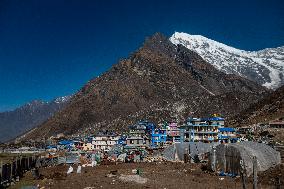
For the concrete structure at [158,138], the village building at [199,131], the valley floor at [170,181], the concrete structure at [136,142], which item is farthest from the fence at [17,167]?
the village building at [199,131]

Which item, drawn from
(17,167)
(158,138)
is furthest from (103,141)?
(17,167)

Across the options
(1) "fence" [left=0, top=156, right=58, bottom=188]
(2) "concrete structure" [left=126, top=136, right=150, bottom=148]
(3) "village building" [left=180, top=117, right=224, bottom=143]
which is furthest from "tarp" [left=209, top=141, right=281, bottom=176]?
(3) "village building" [left=180, top=117, right=224, bottom=143]

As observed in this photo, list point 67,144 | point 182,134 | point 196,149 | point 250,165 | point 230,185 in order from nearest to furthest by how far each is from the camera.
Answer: point 230,185
point 250,165
point 196,149
point 182,134
point 67,144

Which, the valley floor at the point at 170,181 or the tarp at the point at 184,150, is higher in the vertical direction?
the tarp at the point at 184,150

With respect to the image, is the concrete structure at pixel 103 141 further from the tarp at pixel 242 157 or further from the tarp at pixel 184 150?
the tarp at pixel 242 157

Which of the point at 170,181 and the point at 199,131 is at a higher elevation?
the point at 199,131

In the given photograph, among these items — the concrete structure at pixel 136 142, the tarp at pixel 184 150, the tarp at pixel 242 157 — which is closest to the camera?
the tarp at pixel 242 157

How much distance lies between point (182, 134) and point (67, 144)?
59.1m

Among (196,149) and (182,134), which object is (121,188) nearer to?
(196,149)

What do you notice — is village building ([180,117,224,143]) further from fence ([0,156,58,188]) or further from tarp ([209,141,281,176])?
tarp ([209,141,281,176])

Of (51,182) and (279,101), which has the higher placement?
(279,101)

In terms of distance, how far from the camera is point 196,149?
6412 cm

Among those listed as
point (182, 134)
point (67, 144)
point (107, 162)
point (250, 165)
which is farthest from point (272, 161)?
point (67, 144)

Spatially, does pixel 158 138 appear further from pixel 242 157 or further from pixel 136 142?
pixel 242 157
